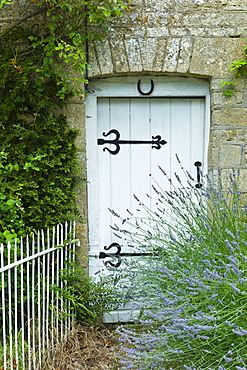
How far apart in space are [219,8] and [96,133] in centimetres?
171

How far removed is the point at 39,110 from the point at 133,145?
1024 millimetres

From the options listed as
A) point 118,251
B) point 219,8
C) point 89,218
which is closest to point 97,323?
point 118,251

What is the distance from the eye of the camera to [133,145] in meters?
3.96

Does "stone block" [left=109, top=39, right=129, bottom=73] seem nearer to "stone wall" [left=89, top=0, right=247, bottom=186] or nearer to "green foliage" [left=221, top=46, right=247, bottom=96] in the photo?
"stone wall" [left=89, top=0, right=247, bottom=186]

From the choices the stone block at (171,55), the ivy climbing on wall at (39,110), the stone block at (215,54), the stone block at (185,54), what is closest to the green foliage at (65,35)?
the ivy climbing on wall at (39,110)

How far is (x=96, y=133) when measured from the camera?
3.83 meters

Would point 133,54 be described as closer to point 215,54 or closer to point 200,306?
point 215,54

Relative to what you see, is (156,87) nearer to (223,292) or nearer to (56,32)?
(56,32)

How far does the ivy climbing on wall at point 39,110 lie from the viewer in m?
3.39

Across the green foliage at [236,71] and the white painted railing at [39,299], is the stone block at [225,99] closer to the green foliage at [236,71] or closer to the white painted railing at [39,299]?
the green foliage at [236,71]

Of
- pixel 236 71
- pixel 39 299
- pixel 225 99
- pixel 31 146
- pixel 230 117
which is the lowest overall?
pixel 39 299

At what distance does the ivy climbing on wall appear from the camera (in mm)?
3387

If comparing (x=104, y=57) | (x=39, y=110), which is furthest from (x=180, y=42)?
(x=39, y=110)

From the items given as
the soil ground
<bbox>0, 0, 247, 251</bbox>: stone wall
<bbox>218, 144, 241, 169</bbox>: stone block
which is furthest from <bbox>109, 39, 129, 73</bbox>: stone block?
the soil ground
